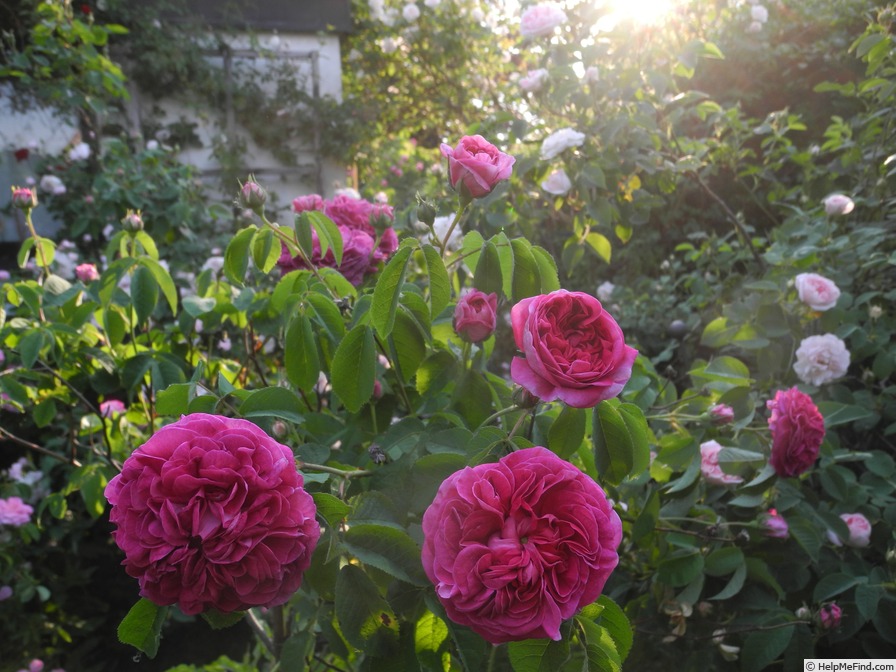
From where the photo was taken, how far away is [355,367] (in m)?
0.73

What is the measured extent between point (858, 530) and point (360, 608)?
3.31 feet

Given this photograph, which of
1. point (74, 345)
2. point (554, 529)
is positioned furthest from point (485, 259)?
point (74, 345)

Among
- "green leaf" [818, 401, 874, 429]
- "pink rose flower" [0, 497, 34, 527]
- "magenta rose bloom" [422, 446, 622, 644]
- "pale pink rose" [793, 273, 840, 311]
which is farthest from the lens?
"pink rose flower" [0, 497, 34, 527]

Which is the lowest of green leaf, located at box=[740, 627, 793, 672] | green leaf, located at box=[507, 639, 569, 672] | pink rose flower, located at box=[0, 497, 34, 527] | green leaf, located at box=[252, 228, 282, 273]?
pink rose flower, located at box=[0, 497, 34, 527]

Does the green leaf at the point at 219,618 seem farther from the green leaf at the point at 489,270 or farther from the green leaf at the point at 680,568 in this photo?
the green leaf at the point at 680,568

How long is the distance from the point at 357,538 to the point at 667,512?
647 mm

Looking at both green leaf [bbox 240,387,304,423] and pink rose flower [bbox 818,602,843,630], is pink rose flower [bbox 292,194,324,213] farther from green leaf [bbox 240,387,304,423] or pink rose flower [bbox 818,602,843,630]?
pink rose flower [bbox 818,602,843,630]

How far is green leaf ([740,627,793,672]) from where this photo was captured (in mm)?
1058

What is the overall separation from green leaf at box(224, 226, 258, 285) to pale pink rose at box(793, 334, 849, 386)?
107cm

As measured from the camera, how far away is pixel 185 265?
3.53 metres

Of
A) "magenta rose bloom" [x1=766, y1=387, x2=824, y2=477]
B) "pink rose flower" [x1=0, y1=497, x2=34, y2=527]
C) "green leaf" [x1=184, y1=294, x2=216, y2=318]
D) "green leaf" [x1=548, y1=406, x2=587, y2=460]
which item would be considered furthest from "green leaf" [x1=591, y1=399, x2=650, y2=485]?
"pink rose flower" [x1=0, y1=497, x2=34, y2=527]

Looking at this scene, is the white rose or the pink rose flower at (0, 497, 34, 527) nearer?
the white rose

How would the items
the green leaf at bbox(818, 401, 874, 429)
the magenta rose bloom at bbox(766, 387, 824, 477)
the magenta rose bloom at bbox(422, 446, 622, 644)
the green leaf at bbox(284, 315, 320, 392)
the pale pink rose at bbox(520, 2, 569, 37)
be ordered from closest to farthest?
the magenta rose bloom at bbox(422, 446, 622, 644) < the green leaf at bbox(284, 315, 320, 392) < the magenta rose bloom at bbox(766, 387, 824, 477) < the green leaf at bbox(818, 401, 874, 429) < the pale pink rose at bbox(520, 2, 569, 37)

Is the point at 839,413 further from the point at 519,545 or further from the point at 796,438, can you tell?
the point at 519,545
